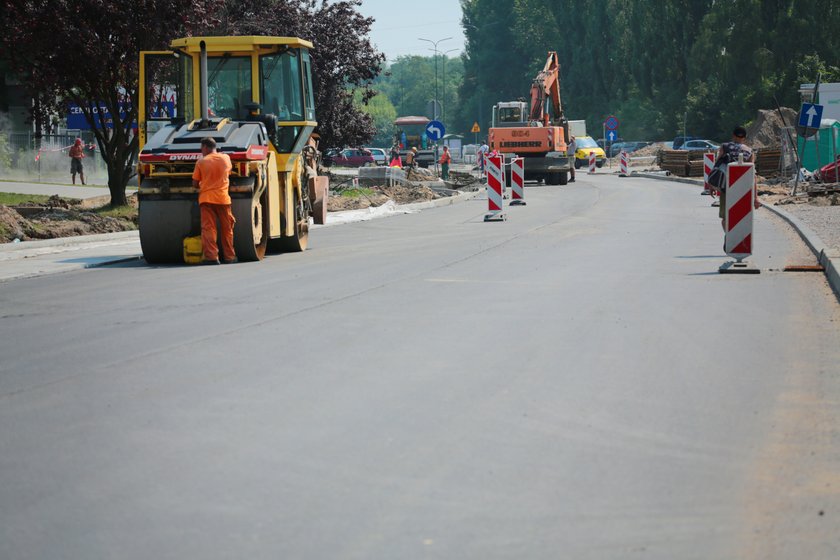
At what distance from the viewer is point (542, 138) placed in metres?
47.9

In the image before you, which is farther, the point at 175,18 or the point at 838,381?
the point at 175,18

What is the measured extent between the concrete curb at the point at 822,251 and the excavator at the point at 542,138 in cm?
2192

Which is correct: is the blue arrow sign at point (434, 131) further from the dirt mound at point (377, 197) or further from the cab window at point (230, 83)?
the cab window at point (230, 83)

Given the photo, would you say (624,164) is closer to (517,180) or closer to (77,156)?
(517,180)

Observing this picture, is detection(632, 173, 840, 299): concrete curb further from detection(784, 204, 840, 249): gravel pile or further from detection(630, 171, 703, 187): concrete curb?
detection(630, 171, 703, 187): concrete curb

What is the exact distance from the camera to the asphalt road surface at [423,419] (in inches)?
210

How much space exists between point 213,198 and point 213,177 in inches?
11.0

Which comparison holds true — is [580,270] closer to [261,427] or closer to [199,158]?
[199,158]

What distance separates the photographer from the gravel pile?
19611mm

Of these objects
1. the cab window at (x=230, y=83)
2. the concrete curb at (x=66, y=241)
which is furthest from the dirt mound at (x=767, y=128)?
the cab window at (x=230, y=83)

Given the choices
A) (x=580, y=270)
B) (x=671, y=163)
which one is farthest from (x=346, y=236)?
(x=671, y=163)

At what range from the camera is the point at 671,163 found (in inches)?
2213

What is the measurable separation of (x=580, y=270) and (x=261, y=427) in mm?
9387

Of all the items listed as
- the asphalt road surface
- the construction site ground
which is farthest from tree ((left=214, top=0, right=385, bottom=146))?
the asphalt road surface
